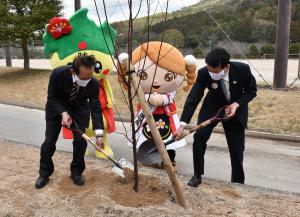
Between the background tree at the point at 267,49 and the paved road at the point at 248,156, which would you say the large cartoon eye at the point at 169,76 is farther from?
the background tree at the point at 267,49

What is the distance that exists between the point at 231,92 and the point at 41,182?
2.04 meters

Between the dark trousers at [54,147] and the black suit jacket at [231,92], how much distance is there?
1015 mm

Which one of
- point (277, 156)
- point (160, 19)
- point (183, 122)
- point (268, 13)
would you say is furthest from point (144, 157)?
point (268, 13)

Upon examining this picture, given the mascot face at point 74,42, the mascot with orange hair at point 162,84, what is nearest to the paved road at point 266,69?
the mascot with orange hair at point 162,84

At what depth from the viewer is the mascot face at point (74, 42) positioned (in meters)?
5.42

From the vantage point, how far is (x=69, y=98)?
382cm

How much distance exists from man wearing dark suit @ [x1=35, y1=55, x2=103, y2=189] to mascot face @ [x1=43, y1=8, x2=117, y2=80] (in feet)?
5.07

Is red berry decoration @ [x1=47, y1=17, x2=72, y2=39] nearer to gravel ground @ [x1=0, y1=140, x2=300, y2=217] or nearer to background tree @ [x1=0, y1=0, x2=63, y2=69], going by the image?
gravel ground @ [x1=0, y1=140, x2=300, y2=217]

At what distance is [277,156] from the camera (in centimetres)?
586

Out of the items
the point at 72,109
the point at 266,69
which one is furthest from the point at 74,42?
the point at 266,69

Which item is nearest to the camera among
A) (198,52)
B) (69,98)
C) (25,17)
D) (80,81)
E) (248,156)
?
(80,81)

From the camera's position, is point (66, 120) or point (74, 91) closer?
point (66, 120)

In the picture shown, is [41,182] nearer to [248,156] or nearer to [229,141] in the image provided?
[229,141]

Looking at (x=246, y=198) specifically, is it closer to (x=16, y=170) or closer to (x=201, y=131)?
(x=201, y=131)
